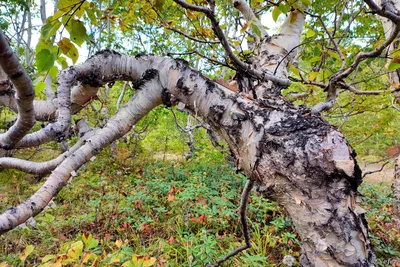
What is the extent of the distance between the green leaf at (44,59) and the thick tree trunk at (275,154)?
308 millimetres

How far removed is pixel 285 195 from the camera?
0.80 m

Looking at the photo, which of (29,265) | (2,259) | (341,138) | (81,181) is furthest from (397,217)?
(81,181)

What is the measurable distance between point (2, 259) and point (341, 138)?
10.1 feet

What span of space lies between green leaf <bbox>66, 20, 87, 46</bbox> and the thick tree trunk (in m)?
0.20

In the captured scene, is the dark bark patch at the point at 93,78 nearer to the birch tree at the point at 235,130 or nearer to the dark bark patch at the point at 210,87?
the birch tree at the point at 235,130

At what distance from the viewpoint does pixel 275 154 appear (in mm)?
794

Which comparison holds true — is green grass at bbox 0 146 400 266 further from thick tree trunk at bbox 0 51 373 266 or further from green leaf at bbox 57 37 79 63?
green leaf at bbox 57 37 79 63

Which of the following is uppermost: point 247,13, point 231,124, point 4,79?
point 247,13

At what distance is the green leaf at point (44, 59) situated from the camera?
23.7 inches

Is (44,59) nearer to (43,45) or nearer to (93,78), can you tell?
(43,45)

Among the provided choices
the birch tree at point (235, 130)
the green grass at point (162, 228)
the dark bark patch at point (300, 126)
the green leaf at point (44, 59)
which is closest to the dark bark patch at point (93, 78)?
the birch tree at point (235, 130)

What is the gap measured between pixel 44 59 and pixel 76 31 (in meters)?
0.16

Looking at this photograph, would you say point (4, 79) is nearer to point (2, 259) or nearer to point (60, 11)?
point (60, 11)

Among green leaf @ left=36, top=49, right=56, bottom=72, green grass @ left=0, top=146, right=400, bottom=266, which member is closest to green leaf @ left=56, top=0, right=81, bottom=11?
green leaf @ left=36, top=49, right=56, bottom=72
